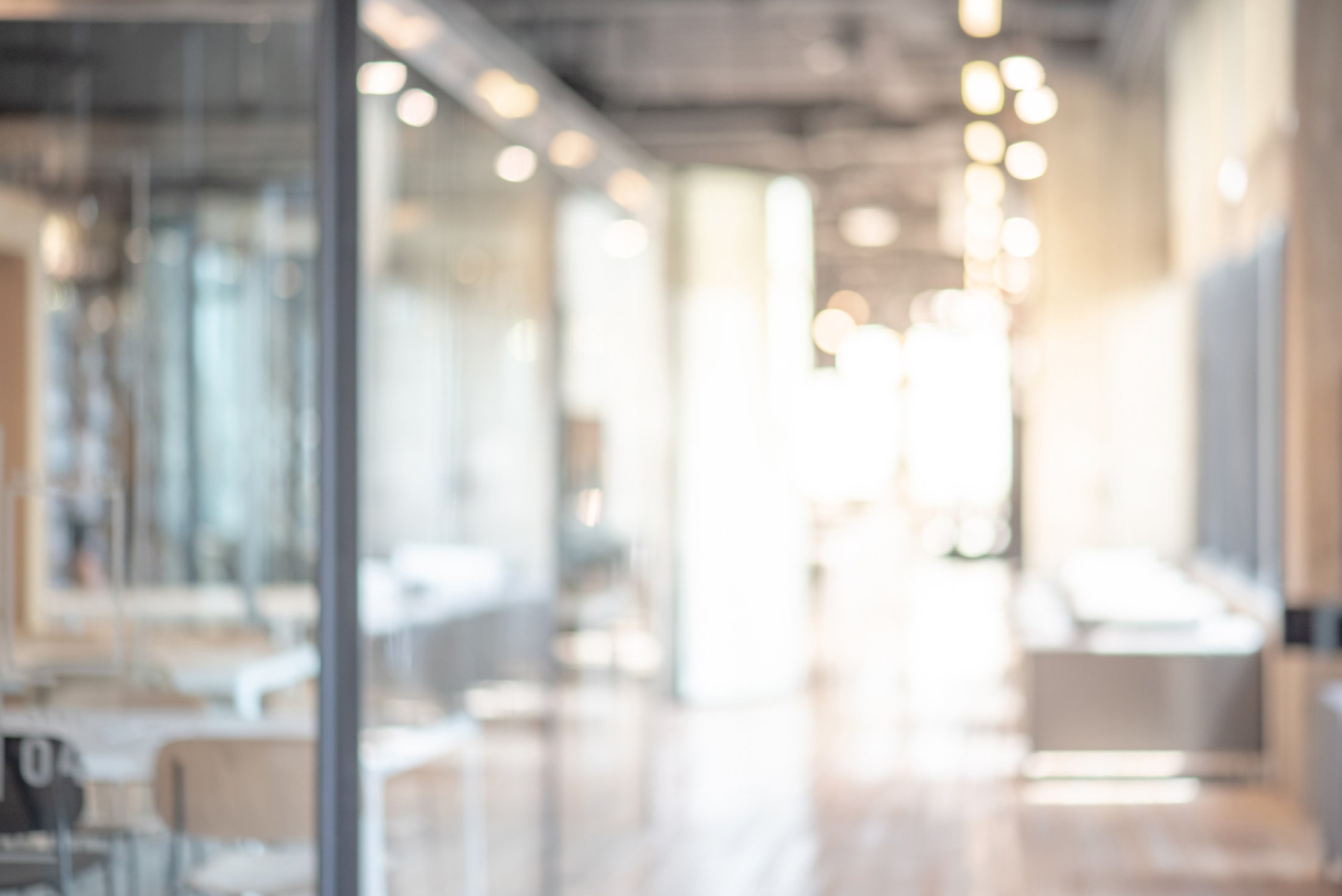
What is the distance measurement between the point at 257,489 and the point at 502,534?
103 centimetres

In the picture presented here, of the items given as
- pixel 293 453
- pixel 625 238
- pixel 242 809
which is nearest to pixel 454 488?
pixel 293 453

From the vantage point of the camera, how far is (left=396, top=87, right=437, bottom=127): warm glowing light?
5.07 metres

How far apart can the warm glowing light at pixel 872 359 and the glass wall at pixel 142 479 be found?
1117 inches

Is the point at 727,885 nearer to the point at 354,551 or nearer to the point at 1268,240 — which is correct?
the point at 354,551

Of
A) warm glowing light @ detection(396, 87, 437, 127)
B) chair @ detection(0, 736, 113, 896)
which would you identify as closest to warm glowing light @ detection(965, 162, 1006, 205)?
warm glowing light @ detection(396, 87, 437, 127)

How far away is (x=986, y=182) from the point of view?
10.6 m

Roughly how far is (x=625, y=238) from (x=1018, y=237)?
4.94m

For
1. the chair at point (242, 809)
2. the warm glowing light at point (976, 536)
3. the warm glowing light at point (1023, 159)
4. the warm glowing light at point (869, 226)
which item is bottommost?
the warm glowing light at point (976, 536)

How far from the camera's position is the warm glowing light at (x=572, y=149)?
6.81 metres

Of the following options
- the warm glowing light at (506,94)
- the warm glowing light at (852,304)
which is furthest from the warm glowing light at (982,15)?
the warm glowing light at (852,304)

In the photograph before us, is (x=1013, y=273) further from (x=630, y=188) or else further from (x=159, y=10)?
(x=159, y=10)

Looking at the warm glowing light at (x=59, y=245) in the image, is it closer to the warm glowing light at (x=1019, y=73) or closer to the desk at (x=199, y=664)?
the desk at (x=199, y=664)

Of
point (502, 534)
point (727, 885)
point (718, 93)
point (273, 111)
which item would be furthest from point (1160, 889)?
point (718, 93)

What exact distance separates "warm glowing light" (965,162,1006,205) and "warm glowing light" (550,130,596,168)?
357 centimetres
